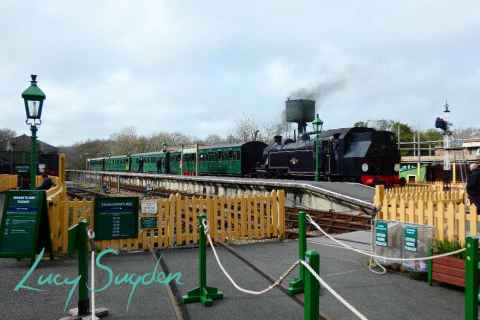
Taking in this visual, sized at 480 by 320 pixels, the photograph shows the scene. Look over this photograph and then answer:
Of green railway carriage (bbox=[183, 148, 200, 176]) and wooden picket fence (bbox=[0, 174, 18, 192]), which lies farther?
green railway carriage (bbox=[183, 148, 200, 176])

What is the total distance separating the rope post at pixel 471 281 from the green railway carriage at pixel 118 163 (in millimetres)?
52575

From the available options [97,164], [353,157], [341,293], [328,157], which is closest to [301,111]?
[328,157]

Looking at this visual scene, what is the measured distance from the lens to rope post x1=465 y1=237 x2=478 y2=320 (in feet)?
11.1

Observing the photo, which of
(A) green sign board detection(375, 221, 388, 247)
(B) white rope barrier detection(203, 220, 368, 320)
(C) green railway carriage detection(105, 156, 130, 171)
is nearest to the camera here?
(B) white rope barrier detection(203, 220, 368, 320)

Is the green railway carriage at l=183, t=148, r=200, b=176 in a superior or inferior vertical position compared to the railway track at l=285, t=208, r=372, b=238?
superior

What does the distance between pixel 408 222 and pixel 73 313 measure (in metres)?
5.35

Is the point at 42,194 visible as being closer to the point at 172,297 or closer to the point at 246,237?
the point at 172,297

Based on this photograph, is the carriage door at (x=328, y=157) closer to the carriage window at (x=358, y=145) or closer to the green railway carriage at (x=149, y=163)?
the carriage window at (x=358, y=145)

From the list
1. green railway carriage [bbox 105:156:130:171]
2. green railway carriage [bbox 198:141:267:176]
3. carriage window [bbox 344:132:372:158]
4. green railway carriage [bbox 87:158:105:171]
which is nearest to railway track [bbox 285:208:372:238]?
carriage window [bbox 344:132:372:158]

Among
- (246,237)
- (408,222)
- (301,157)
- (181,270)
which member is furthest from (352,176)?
(181,270)

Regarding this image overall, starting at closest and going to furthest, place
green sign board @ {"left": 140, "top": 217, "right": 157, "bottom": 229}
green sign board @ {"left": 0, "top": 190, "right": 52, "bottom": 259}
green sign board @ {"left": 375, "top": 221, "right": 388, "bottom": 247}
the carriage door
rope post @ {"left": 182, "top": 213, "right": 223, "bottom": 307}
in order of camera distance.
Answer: rope post @ {"left": 182, "top": 213, "right": 223, "bottom": 307}
green sign board @ {"left": 375, "top": 221, "right": 388, "bottom": 247}
green sign board @ {"left": 0, "top": 190, "right": 52, "bottom": 259}
green sign board @ {"left": 140, "top": 217, "right": 157, "bottom": 229}
the carriage door

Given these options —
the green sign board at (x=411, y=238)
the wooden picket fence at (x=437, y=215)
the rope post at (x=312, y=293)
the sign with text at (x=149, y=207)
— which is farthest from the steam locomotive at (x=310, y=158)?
the rope post at (x=312, y=293)

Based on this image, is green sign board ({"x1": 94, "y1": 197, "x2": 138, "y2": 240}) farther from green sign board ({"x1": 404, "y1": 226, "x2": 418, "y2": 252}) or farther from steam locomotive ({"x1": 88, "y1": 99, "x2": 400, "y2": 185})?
steam locomotive ({"x1": 88, "y1": 99, "x2": 400, "y2": 185})

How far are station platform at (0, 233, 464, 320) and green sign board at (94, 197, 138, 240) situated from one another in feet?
1.80
